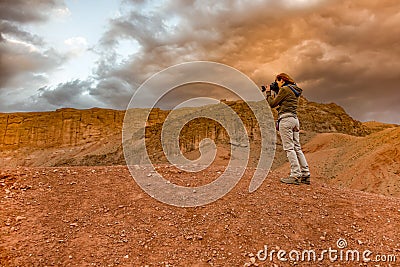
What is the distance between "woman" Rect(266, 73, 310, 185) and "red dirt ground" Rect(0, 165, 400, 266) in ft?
1.16

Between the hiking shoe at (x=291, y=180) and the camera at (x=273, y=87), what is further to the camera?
the camera at (x=273, y=87)

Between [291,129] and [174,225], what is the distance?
3.33 meters

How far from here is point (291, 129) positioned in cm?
683

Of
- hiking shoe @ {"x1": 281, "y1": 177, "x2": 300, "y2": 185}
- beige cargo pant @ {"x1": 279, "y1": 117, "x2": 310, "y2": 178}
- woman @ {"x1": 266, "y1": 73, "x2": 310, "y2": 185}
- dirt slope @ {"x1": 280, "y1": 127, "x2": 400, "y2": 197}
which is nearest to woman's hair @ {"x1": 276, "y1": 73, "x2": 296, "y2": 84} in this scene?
woman @ {"x1": 266, "y1": 73, "x2": 310, "y2": 185}

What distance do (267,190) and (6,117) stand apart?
3349 inches

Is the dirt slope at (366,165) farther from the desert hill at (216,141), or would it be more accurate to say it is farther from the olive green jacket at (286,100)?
the olive green jacket at (286,100)

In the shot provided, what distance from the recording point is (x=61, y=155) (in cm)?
6725

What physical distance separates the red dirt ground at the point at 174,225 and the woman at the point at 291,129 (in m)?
0.35

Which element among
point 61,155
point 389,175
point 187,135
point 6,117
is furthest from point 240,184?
point 6,117

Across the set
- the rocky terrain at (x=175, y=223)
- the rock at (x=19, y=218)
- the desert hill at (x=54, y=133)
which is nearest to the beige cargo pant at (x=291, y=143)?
the rocky terrain at (x=175, y=223)

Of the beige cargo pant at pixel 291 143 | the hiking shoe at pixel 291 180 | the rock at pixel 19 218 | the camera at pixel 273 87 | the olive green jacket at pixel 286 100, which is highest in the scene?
the camera at pixel 273 87

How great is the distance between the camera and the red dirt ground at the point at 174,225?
4.48m

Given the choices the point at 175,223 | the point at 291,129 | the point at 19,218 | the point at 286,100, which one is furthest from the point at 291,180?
the point at 19,218

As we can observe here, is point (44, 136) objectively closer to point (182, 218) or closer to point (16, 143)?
point (16, 143)
